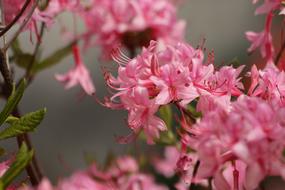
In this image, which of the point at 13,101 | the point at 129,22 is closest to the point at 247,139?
the point at 13,101

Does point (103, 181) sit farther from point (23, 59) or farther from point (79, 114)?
point (79, 114)

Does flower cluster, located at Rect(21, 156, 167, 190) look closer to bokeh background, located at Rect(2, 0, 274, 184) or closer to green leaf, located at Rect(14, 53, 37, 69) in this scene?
green leaf, located at Rect(14, 53, 37, 69)

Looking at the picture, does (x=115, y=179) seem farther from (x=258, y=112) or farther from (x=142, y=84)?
(x=258, y=112)

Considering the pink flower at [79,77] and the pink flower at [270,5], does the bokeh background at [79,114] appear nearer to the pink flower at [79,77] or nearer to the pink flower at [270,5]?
the pink flower at [79,77]

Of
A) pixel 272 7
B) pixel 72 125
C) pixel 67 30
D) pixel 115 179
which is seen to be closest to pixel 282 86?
pixel 272 7

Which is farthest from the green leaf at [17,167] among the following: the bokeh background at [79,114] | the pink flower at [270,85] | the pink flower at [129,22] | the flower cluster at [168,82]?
the bokeh background at [79,114]

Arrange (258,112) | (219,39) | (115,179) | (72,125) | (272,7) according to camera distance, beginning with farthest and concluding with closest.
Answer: (219,39) < (72,125) < (115,179) < (272,7) < (258,112)
